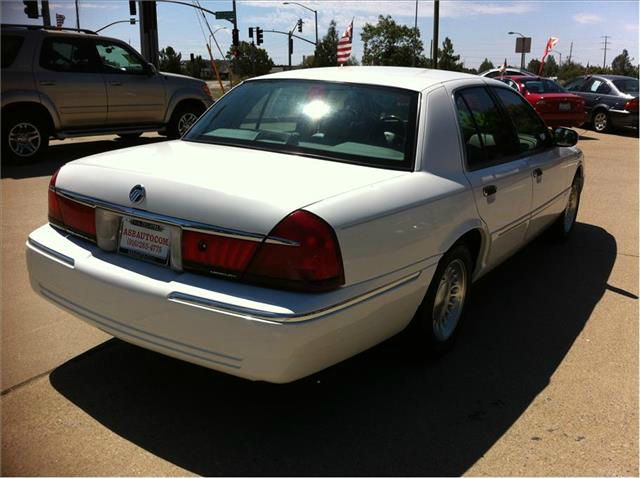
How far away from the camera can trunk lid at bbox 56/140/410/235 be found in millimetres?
2533

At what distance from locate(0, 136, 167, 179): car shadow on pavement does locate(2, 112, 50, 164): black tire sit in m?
0.13

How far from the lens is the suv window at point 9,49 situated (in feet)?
29.8

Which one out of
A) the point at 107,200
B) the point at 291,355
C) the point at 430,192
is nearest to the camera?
the point at 291,355

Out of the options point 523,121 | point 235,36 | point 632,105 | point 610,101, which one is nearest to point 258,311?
point 523,121

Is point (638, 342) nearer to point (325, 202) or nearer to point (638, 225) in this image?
point (325, 202)

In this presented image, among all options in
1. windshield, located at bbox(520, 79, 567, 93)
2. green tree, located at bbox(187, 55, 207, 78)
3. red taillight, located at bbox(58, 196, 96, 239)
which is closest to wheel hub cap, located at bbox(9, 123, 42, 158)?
red taillight, located at bbox(58, 196, 96, 239)

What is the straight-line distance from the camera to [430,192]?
3.13 m

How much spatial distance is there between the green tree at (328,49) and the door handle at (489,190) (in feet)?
169

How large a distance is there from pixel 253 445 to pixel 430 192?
1.44 metres

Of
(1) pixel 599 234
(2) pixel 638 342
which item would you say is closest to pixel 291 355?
(2) pixel 638 342

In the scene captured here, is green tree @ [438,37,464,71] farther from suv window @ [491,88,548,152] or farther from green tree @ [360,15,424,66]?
suv window @ [491,88,548,152]

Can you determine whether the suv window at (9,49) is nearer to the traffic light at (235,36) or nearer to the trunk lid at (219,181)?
the trunk lid at (219,181)

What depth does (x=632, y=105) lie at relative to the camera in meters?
16.4

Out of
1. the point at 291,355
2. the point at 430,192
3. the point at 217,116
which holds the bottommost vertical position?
the point at 291,355
